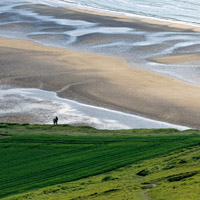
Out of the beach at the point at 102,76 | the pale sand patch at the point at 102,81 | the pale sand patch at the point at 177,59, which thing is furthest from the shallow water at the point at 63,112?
the pale sand patch at the point at 177,59

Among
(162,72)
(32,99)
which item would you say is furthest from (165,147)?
(162,72)

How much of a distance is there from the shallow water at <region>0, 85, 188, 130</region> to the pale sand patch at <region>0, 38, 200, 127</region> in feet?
3.81

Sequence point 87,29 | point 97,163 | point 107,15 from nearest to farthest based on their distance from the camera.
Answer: point 97,163, point 87,29, point 107,15

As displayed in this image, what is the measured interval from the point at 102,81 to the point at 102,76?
1.89m

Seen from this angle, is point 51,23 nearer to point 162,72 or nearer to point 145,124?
point 162,72

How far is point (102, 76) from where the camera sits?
4903 cm

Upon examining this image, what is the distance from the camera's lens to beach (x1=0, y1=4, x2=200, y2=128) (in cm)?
4059

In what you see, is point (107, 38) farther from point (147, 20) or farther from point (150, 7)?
point (150, 7)

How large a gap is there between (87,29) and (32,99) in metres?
31.6

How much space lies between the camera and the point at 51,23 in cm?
7600

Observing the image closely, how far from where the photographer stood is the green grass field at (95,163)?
20.5 meters

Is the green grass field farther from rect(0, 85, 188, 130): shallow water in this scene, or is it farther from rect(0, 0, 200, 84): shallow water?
rect(0, 0, 200, 84): shallow water

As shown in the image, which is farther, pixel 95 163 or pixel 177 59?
pixel 177 59

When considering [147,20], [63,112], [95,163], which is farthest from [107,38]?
[95,163]
